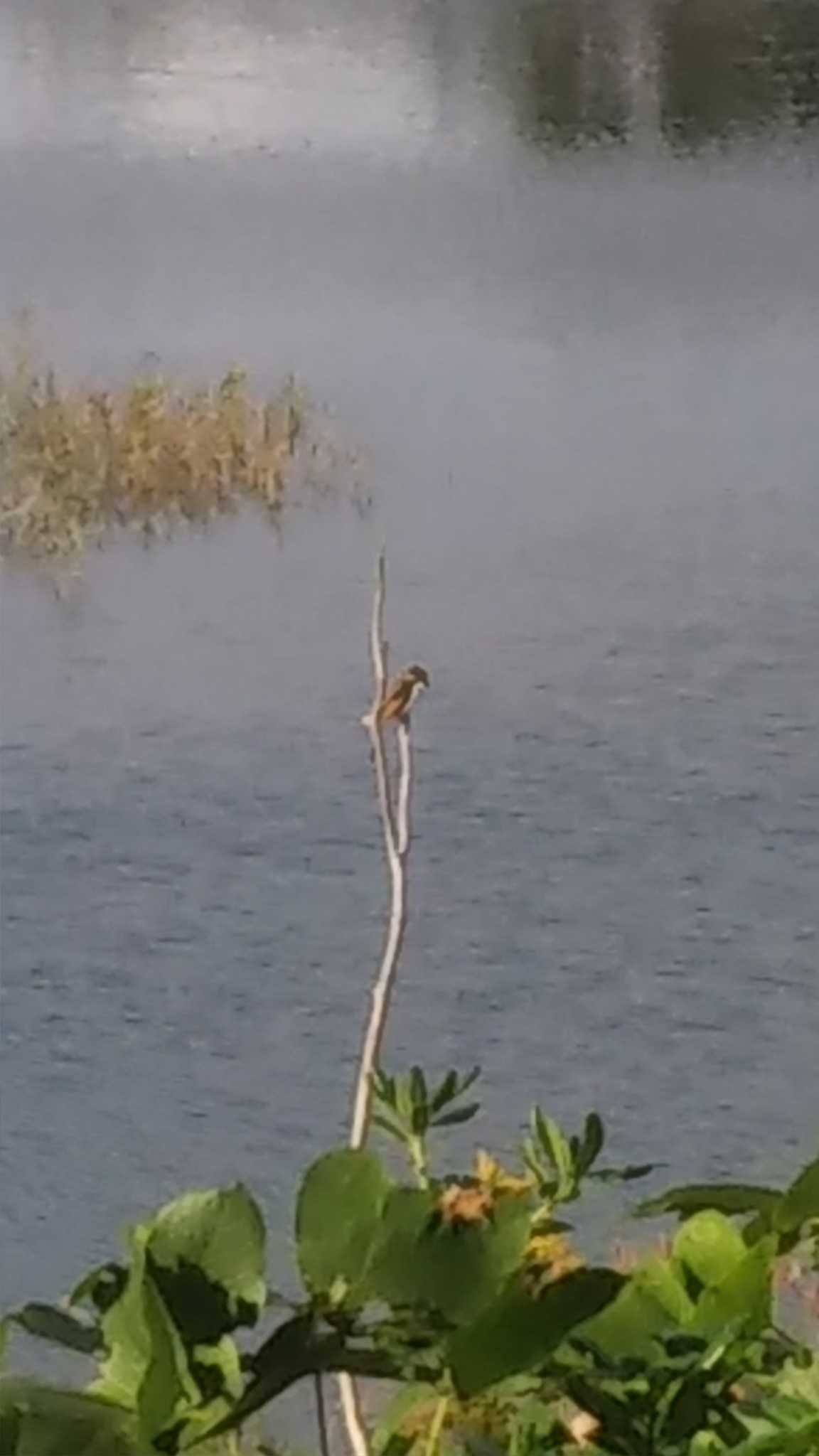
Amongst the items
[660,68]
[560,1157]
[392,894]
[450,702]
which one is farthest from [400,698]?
[660,68]

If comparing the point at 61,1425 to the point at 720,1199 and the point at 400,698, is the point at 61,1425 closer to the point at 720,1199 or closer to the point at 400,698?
the point at 720,1199

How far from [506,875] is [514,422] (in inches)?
131

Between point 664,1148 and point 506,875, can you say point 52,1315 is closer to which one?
point 664,1148

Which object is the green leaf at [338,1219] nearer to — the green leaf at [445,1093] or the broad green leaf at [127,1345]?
the broad green leaf at [127,1345]

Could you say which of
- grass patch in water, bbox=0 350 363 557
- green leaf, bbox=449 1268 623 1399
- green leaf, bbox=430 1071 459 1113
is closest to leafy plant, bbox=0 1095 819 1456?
green leaf, bbox=449 1268 623 1399

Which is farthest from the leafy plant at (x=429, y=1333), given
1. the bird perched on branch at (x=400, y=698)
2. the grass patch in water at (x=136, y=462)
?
the grass patch in water at (x=136, y=462)

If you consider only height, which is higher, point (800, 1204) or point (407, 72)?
point (407, 72)

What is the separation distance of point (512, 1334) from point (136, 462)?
22.7ft

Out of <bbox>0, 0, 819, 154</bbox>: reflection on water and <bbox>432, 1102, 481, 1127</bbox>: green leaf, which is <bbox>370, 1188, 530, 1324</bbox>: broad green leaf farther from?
<bbox>0, 0, 819, 154</bbox>: reflection on water

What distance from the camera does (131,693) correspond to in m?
6.04

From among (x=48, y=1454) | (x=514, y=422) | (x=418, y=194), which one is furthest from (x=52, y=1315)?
(x=418, y=194)

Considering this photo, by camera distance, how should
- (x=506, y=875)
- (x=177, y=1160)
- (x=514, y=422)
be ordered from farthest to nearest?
(x=514, y=422), (x=506, y=875), (x=177, y=1160)

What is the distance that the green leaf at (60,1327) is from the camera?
445 mm

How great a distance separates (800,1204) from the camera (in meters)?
0.48
